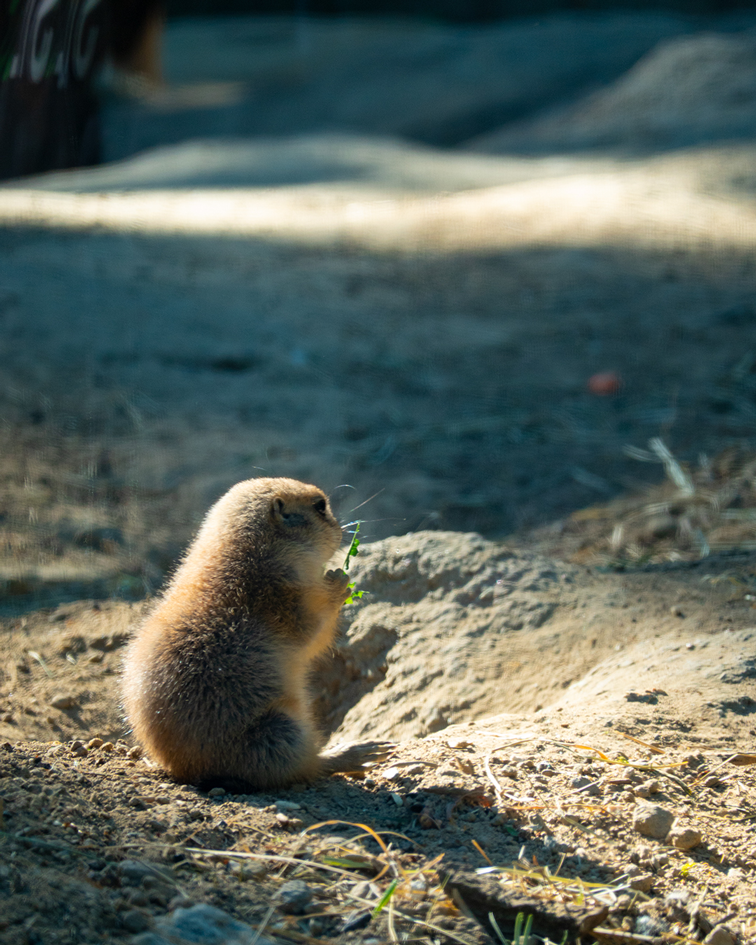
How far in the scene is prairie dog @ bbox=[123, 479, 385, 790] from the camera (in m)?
2.81

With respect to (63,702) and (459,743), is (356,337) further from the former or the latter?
(459,743)

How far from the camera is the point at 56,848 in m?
2.13

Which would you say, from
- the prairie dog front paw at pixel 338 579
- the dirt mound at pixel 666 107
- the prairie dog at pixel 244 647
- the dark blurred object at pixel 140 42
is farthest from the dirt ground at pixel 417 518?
the dirt mound at pixel 666 107

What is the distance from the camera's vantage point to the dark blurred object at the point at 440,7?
839 inches

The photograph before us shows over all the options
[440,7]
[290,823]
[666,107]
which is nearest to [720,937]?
[290,823]

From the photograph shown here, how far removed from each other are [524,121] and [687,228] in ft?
29.6

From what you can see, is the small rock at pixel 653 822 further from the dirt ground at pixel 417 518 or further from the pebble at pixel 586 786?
the pebble at pixel 586 786

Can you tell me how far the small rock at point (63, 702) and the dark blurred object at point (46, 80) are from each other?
1907mm

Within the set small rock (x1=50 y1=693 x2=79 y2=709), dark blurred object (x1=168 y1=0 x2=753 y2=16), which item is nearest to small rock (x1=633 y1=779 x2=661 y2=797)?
small rock (x1=50 y1=693 x2=79 y2=709)

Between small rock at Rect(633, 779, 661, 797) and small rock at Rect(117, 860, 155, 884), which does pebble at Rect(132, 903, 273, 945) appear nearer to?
small rock at Rect(117, 860, 155, 884)

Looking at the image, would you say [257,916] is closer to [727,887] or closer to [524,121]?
[727,887]

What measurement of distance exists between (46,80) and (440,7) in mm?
22176

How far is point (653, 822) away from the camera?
243cm

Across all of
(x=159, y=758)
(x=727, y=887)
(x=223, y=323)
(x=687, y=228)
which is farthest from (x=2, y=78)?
(x=687, y=228)
